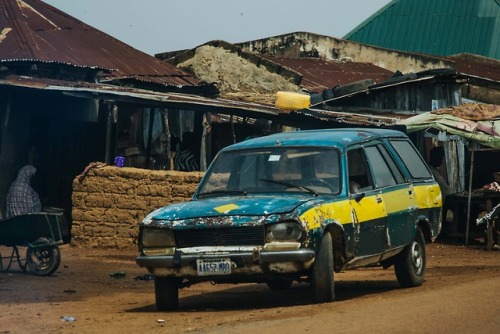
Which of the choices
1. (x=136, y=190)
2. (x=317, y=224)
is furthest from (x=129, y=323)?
(x=136, y=190)

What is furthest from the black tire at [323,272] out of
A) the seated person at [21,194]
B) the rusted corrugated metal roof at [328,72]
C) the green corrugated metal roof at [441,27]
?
the green corrugated metal roof at [441,27]

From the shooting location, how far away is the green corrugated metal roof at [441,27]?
158 feet

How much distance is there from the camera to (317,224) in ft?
35.5

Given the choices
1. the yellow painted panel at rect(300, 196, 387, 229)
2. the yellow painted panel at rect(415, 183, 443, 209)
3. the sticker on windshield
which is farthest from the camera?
the yellow painted panel at rect(415, 183, 443, 209)

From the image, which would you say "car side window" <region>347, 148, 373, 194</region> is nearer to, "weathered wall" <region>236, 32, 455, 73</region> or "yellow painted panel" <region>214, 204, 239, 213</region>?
"yellow painted panel" <region>214, 204, 239, 213</region>

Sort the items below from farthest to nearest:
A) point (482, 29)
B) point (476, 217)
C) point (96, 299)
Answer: point (482, 29)
point (476, 217)
point (96, 299)

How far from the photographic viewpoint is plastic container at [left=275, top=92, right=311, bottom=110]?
21.8 metres

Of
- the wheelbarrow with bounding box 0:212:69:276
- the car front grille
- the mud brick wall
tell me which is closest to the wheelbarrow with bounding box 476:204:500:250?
the mud brick wall

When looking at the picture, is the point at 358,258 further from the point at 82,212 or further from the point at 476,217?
the point at 476,217

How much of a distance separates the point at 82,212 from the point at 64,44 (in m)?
6.31

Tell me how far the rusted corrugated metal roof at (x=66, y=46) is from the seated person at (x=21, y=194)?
8.53 ft

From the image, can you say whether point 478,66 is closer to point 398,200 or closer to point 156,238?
point 398,200

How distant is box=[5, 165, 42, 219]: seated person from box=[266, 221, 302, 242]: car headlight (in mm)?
10095

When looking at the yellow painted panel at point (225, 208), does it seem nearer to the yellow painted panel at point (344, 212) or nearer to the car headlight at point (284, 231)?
the car headlight at point (284, 231)
